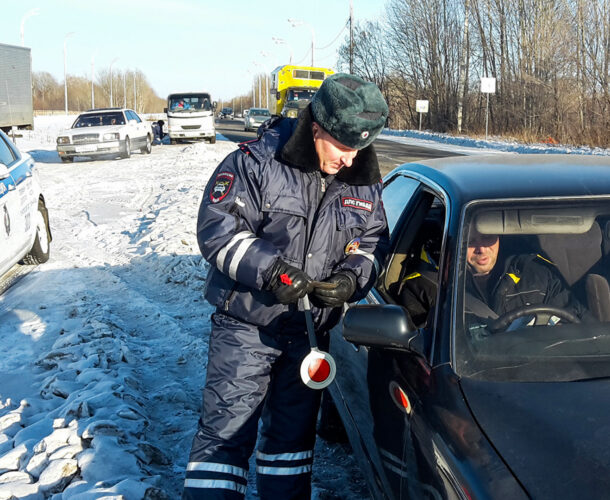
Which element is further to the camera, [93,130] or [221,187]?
[93,130]

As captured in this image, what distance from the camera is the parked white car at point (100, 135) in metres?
20.8

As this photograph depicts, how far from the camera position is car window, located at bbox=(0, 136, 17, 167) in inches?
275

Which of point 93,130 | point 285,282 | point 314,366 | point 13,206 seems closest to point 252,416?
point 314,366

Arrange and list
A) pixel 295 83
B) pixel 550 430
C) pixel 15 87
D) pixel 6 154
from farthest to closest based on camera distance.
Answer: pixel 295 83, pixel 15 87, pixel 6 154, pixel 550 430

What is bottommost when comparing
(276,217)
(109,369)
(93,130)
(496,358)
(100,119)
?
(109,369)

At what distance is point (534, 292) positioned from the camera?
97.6 inches

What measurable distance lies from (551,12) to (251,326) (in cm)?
3966

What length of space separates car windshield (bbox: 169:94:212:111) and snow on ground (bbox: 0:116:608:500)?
66.1ft

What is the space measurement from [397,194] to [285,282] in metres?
1.48

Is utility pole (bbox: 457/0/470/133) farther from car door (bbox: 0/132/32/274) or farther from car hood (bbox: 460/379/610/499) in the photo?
car hood (bbox: 460/379/610/499)

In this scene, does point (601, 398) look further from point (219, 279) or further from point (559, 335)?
point (219, 279)

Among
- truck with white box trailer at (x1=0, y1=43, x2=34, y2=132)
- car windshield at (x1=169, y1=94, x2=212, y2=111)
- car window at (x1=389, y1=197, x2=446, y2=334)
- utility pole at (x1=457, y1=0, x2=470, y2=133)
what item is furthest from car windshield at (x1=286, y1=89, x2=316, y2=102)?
car window at (x1=389, y1=197, x2=446, y2=334)

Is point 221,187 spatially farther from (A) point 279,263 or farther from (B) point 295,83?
(B) point 295,83

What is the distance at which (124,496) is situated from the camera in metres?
2.77
